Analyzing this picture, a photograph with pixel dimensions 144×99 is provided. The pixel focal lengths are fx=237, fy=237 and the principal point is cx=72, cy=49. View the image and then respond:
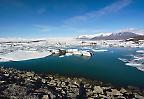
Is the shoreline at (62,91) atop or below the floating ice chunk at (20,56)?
below

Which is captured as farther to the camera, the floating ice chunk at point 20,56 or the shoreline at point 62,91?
the floating ice chunk at point 20,56

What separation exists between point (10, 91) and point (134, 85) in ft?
13.1

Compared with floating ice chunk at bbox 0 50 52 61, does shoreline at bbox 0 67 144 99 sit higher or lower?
lower

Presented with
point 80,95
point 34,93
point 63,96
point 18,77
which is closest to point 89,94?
point 80,95

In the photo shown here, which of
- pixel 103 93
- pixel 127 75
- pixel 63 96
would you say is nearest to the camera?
pixel 63 96

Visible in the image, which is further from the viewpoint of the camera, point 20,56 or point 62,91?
point 20,56

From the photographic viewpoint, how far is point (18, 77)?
8.54 metres

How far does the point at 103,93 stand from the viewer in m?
6.56

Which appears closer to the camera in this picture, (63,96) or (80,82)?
(63,96)

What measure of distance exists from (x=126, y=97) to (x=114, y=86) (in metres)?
1.33

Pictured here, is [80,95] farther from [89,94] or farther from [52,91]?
[52,91]

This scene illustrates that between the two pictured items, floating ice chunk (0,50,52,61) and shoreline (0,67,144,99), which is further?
floating ice chunk (0,50,52,61)

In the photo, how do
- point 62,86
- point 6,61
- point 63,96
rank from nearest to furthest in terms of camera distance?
point 63,96 → point 62,86 → point 6,61

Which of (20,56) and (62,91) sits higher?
(20,56)
